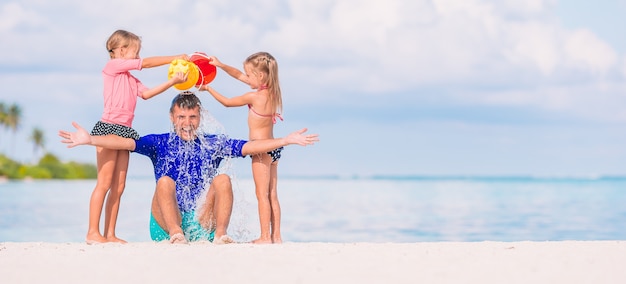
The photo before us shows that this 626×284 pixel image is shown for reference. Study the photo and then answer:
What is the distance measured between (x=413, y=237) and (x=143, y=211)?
873cm

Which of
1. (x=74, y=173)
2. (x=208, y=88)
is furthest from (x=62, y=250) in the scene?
(x=74, y=173)

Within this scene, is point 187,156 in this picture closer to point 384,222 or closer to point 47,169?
point 384,222

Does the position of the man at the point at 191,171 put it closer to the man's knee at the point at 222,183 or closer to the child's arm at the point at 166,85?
the man's knee at the point at 222,183

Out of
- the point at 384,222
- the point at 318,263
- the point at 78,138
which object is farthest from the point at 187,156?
the point at 384,222

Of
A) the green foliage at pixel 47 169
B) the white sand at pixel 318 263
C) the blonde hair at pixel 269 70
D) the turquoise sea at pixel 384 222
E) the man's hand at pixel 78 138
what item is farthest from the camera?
the green foliage at pixel 47 169

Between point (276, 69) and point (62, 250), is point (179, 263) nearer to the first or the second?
point (62, 250)

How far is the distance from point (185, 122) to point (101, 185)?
0.93 metres

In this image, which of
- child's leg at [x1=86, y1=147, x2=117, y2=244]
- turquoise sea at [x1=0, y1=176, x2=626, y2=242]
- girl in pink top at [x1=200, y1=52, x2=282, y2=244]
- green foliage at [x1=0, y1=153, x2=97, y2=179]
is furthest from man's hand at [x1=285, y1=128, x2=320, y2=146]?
green foliage at [x1=0, y1=153, x2=97, y2=179]

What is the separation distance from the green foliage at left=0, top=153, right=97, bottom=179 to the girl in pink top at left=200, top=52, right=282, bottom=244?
162 ft

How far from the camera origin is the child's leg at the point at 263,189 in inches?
287

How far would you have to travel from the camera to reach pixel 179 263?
5832mm

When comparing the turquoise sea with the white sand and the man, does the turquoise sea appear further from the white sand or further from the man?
the white sand

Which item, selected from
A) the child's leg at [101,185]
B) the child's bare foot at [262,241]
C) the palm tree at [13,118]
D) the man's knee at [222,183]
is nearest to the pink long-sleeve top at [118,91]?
the child's leg at [101,185]

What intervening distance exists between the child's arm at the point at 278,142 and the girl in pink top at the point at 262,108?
0.16 meters
